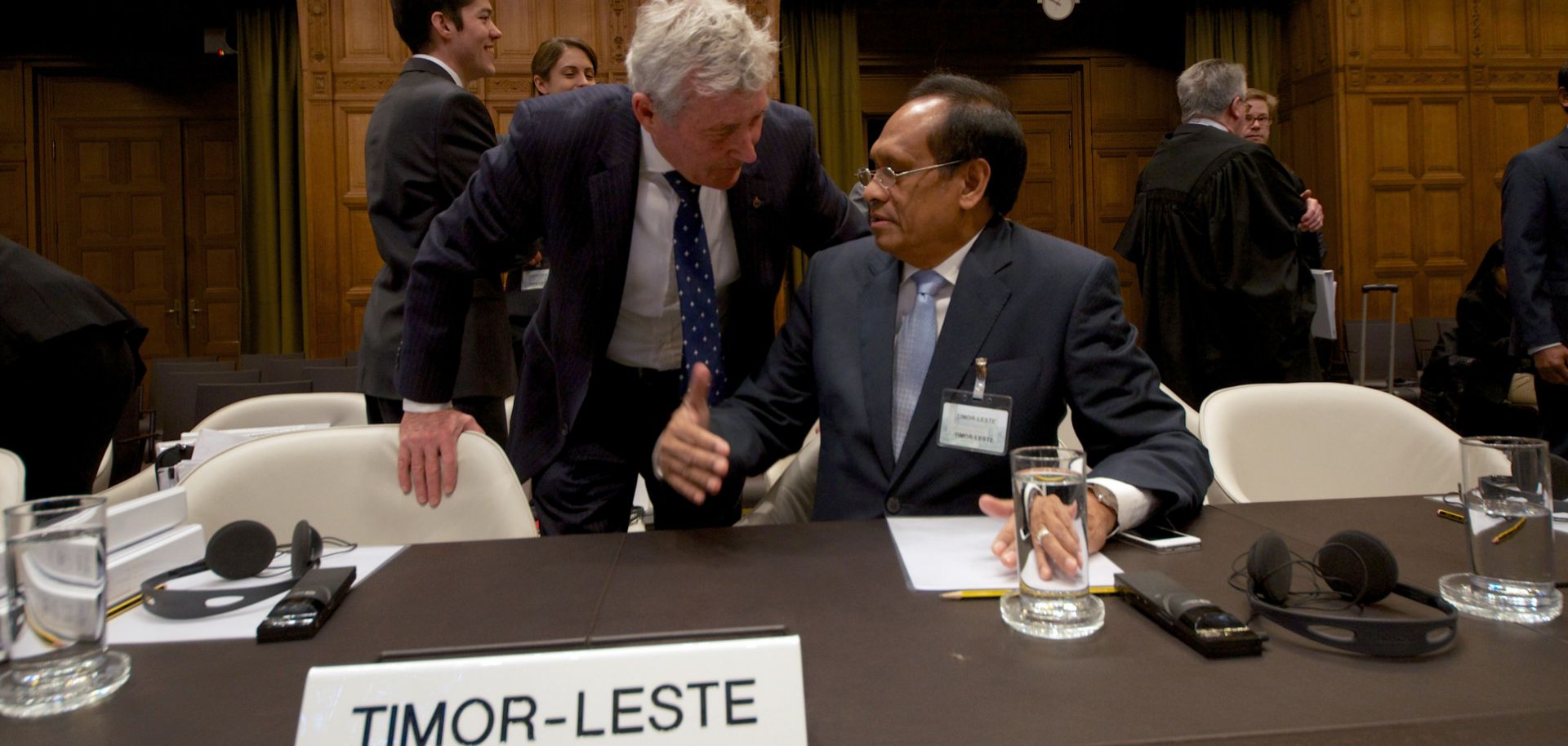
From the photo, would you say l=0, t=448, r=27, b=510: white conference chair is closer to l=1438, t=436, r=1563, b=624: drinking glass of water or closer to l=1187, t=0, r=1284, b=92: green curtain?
l=1438, t=436, r=1563, b=624: drinking glass of water

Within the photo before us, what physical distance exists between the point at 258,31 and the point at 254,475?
301 inches

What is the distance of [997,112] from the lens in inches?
70.4

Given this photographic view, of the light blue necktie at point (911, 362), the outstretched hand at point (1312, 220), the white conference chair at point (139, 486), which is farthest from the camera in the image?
the outstretched hand at point (1312, 220)

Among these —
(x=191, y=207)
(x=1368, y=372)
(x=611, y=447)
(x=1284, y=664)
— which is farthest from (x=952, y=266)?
(x=191, y=207)

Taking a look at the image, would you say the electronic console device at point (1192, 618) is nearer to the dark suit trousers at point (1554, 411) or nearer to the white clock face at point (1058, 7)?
the dark suit trousers at point (1554, 411)

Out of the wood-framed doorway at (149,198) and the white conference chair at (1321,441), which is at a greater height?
the wood-framed doorway at (149,198)

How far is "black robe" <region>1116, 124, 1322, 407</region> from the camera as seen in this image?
349cm

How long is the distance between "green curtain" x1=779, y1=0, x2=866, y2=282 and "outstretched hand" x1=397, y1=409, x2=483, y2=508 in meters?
6.77

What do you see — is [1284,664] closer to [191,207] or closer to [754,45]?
[754,45]

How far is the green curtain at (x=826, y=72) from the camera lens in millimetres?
8320

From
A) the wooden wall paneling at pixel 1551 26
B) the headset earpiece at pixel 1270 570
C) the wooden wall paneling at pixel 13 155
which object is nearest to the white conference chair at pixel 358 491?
the headset earpiece at pixel 1270 570

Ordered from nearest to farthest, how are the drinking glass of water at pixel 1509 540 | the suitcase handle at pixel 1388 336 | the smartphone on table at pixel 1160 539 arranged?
the drinking glass of water at pixel 1509 540 < the smartphone on table at pixel 1160 539 < the suitcase handle at pixel 1388 336

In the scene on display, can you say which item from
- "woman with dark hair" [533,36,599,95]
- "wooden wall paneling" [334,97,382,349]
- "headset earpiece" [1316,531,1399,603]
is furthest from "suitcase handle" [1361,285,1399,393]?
"wooden wall paneling" [334,97,382,349]

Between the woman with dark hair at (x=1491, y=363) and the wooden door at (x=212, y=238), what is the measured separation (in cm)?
922
